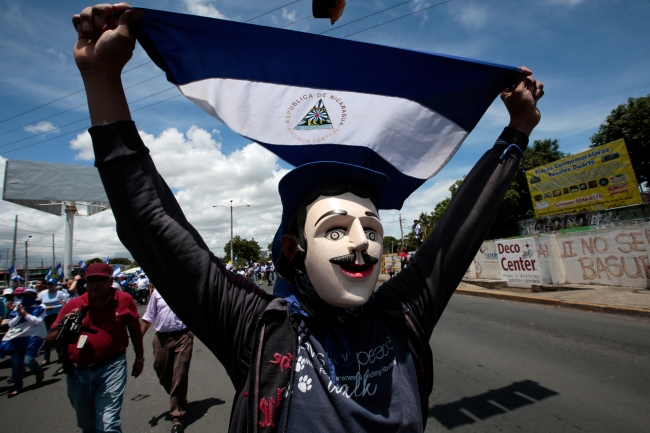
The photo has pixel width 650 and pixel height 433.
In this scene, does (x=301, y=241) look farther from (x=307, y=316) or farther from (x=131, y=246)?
(x=131, y=246)

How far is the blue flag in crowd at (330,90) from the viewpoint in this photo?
148 centimetres

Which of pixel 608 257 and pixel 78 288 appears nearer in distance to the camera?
pixel 78 288

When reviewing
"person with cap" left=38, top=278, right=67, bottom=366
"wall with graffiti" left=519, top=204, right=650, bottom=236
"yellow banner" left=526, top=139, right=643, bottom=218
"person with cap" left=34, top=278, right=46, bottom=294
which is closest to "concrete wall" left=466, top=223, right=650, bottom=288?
"wall with graffiti" left=519, top=204, right=650, bottom=236

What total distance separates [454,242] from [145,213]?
1.13m

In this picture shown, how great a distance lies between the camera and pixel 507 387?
13.8 feet

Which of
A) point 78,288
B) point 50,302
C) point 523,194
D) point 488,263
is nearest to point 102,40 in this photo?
point 78,288

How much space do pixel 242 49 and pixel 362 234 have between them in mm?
1012

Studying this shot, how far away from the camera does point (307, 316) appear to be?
119cm

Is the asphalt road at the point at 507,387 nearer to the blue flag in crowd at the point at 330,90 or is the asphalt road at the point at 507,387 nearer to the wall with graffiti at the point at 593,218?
the blue flag in crowd at the point at 330,90

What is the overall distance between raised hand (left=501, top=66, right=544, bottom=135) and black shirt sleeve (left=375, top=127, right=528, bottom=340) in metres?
0.19

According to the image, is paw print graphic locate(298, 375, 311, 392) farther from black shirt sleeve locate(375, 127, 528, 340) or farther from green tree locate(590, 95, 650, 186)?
green tree locate(590, 95, 650, 186)

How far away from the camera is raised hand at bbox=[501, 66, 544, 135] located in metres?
1.57

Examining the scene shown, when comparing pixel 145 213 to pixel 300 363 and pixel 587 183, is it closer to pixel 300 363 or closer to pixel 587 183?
pixel 300 363

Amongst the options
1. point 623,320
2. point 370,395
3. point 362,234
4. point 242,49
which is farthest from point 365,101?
point 623,320
